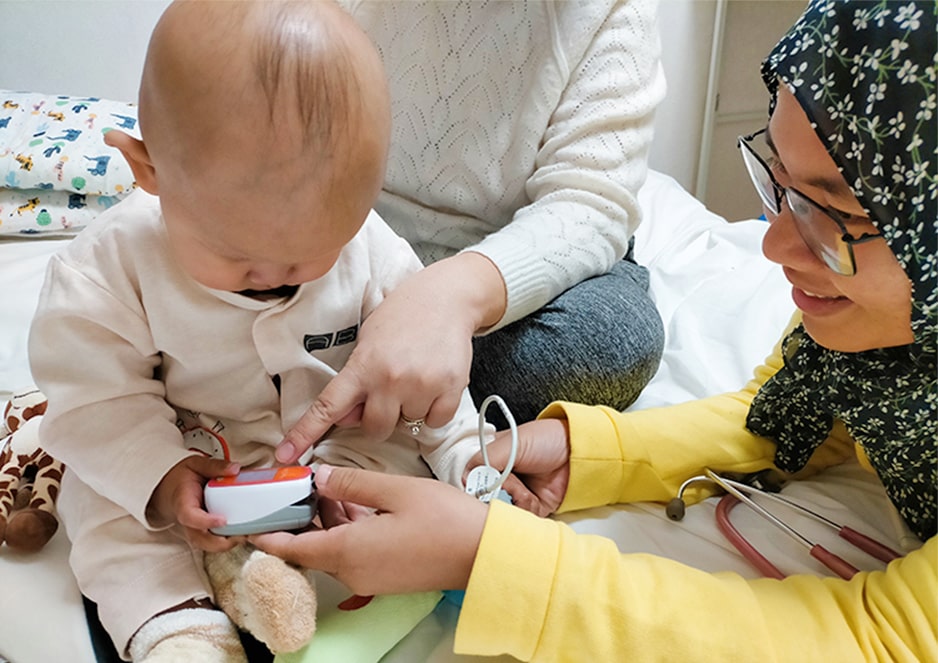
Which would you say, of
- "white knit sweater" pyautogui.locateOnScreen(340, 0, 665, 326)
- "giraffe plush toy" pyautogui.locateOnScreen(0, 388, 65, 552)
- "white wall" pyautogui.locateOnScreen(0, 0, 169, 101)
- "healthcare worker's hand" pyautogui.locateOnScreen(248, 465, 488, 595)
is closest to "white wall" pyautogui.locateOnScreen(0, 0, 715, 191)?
"white wall" pyautogui.locateOnScreen(0, 0, 169, 101)

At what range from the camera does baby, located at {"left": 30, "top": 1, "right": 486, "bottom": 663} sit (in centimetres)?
52

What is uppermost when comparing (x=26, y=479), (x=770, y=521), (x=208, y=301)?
(x=208, y=301)

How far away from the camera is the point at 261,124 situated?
51cm

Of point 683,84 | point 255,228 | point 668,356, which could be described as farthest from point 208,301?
point 683,84

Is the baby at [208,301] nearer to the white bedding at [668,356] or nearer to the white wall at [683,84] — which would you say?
the white bedding at [668,356]

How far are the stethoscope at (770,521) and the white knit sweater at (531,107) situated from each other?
270 mm

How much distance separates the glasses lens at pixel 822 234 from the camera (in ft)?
1.82

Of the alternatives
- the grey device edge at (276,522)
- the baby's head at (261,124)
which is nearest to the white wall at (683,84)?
the baby's head at (261,124)

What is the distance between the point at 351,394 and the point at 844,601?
42 centimetres

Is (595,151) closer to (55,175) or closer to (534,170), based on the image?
(534,170)

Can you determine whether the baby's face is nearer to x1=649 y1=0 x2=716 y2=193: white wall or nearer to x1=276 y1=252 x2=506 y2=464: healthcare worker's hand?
x1=276 y1=252 x2=506 y2=464: healthcare worker's hand

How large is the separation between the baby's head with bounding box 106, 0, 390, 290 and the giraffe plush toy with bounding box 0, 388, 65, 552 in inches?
12.6

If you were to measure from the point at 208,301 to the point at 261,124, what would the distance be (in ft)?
0.64

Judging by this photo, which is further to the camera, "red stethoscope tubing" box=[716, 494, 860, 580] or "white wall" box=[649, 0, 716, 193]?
"white wall" box=[649, 0, 716, 193]
